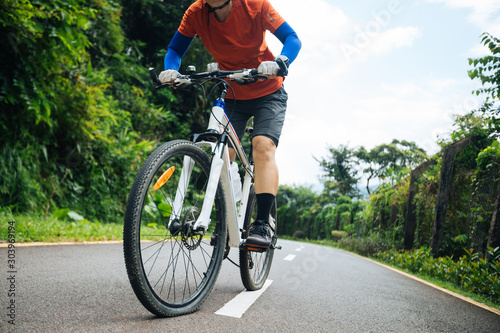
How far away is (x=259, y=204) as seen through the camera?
106 inches

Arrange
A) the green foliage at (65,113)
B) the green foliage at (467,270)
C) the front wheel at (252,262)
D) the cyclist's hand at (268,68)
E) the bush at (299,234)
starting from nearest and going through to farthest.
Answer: the cyclist's hand at (268,68) < the front wheel at (252,262) < the green foliage at (467,270) < the green foliage at (65,113) < the bush at (299,234)

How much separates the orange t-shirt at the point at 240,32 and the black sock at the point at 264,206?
2.61 ft

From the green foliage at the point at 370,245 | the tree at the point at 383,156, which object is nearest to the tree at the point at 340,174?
the tree at the point at 383,156

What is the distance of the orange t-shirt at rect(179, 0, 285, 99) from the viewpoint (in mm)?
2619

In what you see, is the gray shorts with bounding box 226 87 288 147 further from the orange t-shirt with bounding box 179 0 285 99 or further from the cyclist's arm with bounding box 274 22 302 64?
the cyclist's arm with bounding box 274 22 302 64

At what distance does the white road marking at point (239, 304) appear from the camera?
2145 millimetres

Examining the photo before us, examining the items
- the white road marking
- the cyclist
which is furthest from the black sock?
the white road marking

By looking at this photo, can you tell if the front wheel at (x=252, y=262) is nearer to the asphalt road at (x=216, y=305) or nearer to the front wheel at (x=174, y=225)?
the asphalt road at (x=216, y=305)

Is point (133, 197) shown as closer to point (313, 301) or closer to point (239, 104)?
point (239, 104)

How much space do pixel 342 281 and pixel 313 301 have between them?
1.36 metres

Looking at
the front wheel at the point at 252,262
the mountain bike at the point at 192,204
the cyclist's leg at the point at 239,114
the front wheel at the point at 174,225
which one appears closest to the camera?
the front wheel at the point at 174,225

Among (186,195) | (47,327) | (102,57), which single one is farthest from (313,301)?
(102,57)

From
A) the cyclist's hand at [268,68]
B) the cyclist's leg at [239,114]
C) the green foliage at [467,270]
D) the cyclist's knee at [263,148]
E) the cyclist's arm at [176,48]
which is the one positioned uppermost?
the cyclist's arm at [176,48]

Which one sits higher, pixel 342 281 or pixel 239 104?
pixel 239 104
